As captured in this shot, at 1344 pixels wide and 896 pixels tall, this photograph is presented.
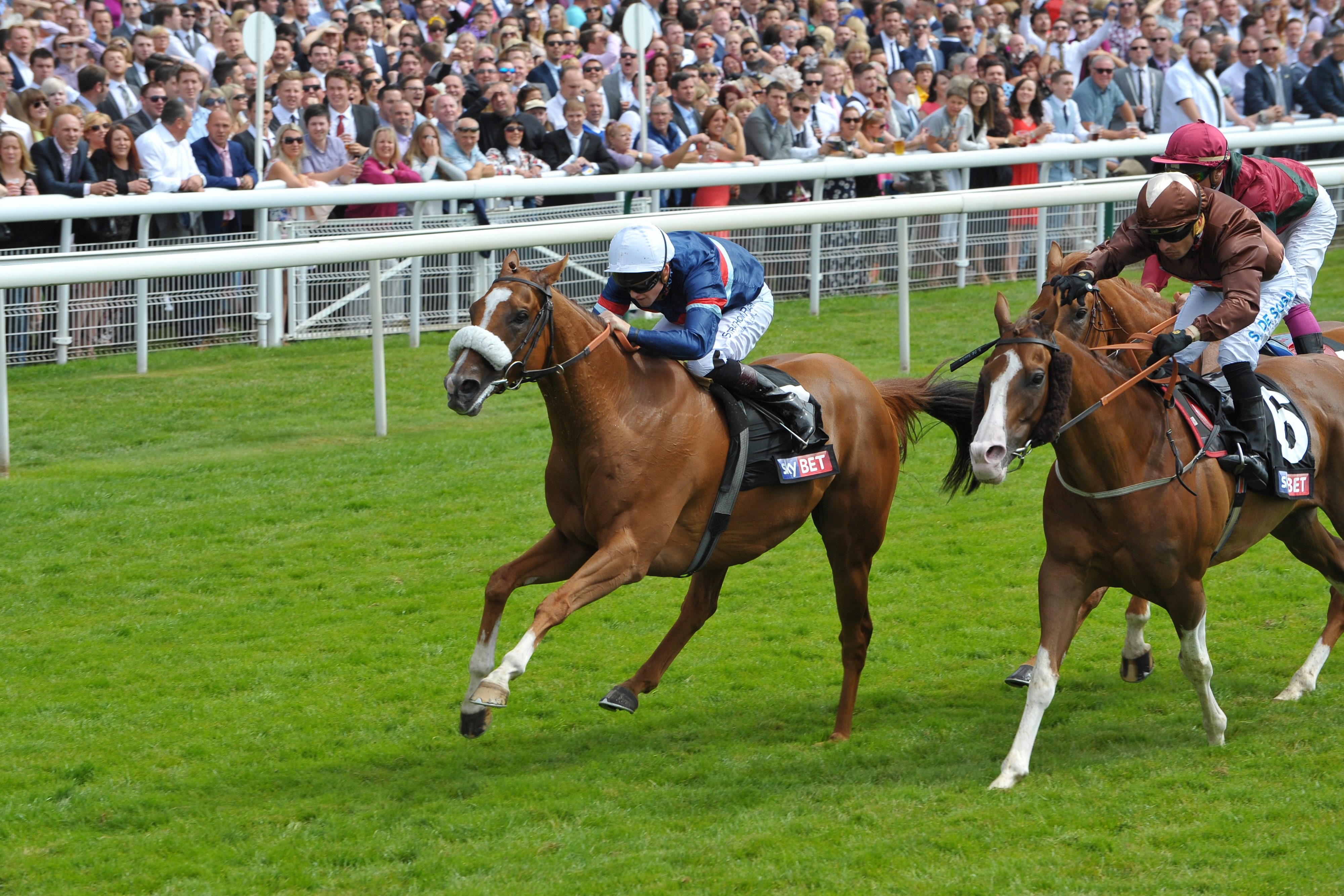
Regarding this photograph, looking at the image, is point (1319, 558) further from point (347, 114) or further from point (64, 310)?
point (347, 114)

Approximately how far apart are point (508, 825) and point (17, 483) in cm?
461

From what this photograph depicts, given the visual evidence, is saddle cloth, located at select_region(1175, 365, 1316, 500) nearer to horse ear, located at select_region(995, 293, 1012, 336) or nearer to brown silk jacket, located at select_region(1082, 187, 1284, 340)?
brown silk jacket, located at select_region(1082, 187, 1284, 340)

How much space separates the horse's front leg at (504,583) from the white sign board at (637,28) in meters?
7.41

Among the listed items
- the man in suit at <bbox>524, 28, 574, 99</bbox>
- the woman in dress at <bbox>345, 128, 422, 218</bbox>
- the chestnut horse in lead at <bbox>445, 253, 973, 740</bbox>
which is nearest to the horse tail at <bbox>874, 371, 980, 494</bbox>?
the chestnut horse in lead at <bbox>445, 253, 973, 740</bbox>

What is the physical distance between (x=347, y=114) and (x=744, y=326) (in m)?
6.72

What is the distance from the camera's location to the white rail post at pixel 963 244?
40.8 feet

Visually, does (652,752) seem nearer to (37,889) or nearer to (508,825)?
(508,825)

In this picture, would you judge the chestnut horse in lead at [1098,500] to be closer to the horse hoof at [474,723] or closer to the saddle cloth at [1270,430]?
the saddle cloth at [1270,430]

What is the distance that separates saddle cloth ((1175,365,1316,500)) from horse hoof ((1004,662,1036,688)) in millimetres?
1139

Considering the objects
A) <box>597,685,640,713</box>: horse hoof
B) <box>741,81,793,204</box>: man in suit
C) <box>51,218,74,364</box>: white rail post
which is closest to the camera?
<box>597,685,640,713</box>: horse hoof

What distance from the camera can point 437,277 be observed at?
429 inches

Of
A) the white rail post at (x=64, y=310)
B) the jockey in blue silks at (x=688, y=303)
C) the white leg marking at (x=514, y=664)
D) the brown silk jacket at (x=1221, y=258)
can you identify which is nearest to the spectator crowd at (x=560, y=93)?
the white rail post at (x=64, y=310)

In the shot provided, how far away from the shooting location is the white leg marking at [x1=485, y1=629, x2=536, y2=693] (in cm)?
462

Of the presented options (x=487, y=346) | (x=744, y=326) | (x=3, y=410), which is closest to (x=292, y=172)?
(x=3, y=410)
